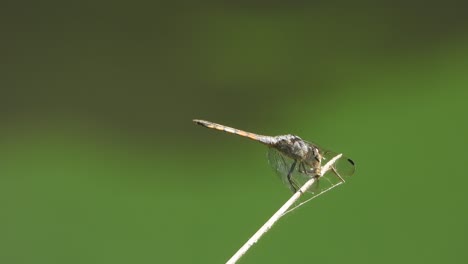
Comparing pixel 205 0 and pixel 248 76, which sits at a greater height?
pixel 205 0

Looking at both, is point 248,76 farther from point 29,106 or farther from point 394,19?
point 29,106

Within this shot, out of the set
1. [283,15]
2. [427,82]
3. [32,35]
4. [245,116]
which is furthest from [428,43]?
[32,35]

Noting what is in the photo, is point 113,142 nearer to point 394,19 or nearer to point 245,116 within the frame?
point 245,116

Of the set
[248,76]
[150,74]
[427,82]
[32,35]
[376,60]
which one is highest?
[32,35]

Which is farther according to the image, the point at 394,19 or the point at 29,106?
the point at 394,19

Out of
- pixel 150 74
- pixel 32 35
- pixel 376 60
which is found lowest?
pixel 376 60

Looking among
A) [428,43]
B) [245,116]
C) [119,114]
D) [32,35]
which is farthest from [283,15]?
[32,35]
